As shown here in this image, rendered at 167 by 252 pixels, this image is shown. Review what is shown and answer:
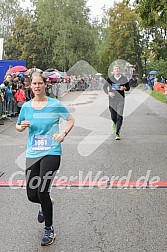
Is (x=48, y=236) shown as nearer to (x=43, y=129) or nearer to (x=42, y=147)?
(x=42, y=147)

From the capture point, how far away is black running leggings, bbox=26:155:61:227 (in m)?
4.10

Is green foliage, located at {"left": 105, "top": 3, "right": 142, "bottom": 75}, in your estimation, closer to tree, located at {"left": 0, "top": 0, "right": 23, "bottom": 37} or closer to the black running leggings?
tree, located at {"left": 0, "top": 0, "right": 23, "bottom": 37}

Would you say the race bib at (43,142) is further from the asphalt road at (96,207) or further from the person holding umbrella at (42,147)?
the asphalt road at (96,207)

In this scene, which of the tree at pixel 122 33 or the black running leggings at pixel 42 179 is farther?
the tree at pixel 122 33

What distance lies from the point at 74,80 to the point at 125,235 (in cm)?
4013


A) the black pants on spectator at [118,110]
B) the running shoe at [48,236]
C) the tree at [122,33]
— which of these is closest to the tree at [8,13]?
the tree at [122,33]

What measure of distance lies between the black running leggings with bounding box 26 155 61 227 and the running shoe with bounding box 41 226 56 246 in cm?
5

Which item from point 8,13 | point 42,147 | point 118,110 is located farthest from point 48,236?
point 8,13

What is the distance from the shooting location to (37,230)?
14.5ft

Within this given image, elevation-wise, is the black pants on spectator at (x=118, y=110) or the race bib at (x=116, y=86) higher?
the race bib at (x=116, y=86)

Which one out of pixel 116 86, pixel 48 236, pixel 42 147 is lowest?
pixel 48 236

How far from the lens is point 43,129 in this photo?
165 inches

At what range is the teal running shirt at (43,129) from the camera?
416cm

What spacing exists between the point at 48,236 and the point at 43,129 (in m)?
1.06
